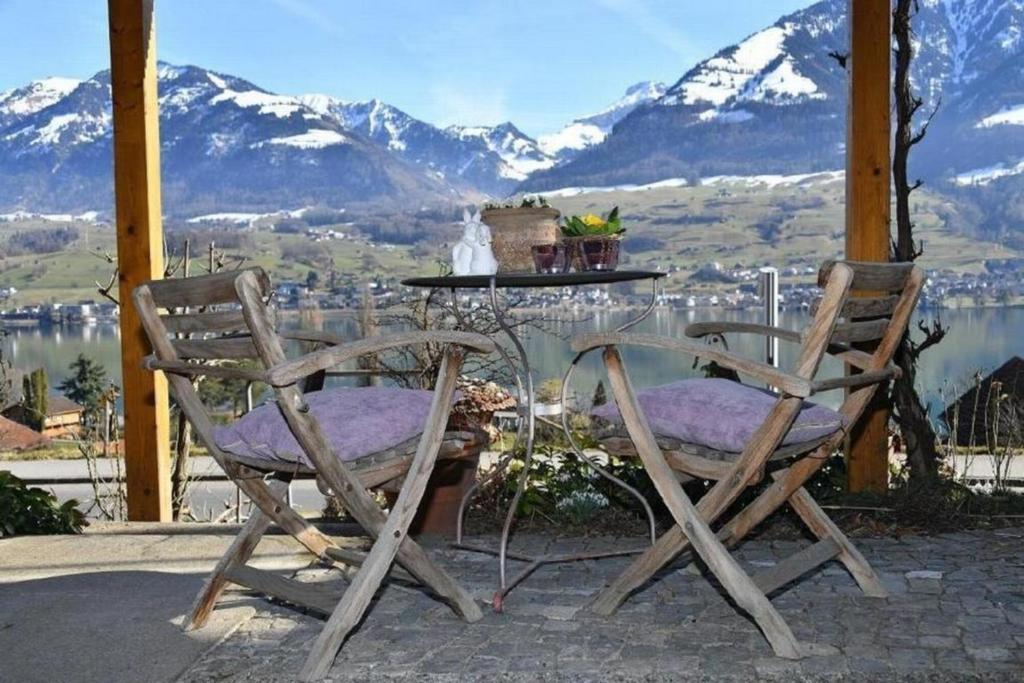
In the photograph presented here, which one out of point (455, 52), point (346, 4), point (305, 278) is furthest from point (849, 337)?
point (346, 4)

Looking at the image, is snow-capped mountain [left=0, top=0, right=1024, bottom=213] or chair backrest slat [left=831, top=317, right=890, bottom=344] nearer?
chair backrest slat [left=831, top=317, right=890, bottom=344]

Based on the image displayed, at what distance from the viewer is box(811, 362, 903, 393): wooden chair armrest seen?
2521mm

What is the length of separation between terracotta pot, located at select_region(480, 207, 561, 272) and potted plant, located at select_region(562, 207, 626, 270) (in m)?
0.07

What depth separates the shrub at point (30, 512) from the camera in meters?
4.14

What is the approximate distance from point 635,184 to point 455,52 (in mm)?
49998

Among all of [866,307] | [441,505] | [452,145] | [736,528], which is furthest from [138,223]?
[452,145]

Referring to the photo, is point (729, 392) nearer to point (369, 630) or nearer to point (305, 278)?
point (369, 630)

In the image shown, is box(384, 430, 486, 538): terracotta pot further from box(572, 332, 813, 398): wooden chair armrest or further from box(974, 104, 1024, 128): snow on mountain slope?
box(974, 104, 1024, 128): snow on mountain slope

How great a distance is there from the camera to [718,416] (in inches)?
105

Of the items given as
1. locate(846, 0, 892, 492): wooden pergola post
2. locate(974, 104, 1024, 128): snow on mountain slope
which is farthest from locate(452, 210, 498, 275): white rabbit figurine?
locate(974, 104, 1024, 128): snow on mountain slope

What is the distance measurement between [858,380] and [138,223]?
2.76 metres

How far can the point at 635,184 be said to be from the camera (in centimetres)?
6762

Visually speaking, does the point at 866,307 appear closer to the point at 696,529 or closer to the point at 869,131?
the point at 696,529

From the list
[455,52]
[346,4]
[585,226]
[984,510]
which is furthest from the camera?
[346,4]
